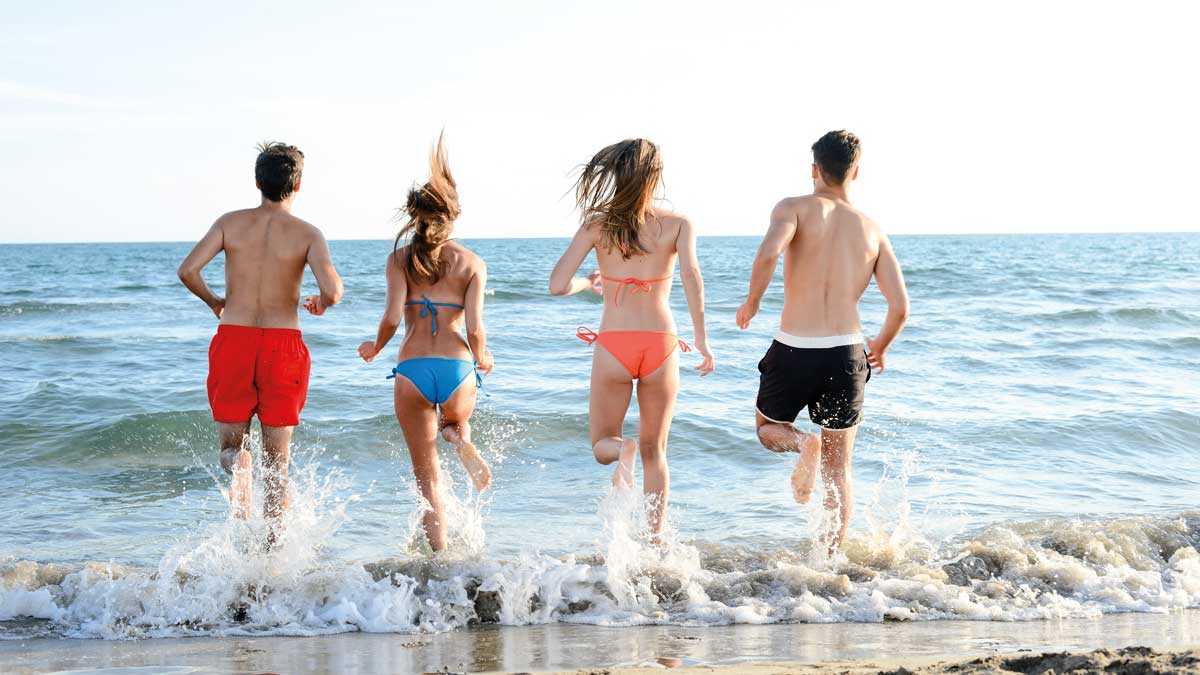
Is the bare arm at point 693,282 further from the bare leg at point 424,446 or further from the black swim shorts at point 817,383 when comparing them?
the bare leg at point 424,446

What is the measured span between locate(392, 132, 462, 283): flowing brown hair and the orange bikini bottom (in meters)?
0.77

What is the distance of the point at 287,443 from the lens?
5.19 metres

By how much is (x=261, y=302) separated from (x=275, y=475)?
833 millimetres

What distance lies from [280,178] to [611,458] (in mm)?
2026

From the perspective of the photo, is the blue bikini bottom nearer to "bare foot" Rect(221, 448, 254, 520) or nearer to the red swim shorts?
the red swim shorts

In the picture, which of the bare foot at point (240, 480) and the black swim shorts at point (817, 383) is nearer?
the black swim shorts at point (817, 383)

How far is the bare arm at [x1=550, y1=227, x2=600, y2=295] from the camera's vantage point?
4.84 m

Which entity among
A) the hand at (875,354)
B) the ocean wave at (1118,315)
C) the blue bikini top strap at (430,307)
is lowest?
the ocean wave at (1118,315)

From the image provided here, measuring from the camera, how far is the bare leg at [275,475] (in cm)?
515

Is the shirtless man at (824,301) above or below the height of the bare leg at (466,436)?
above

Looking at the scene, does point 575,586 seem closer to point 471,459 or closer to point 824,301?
point 471,459

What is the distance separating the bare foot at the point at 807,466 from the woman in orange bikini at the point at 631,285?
56cm

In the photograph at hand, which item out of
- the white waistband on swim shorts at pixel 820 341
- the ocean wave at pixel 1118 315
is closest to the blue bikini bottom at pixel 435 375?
the white waistband on swim shorts at pixel 820 341

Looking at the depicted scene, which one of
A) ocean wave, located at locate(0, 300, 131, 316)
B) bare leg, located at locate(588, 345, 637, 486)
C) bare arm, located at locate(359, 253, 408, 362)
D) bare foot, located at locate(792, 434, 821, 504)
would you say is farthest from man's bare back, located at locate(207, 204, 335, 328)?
ocean wave, located at locate(0, 300, 131, 316)
